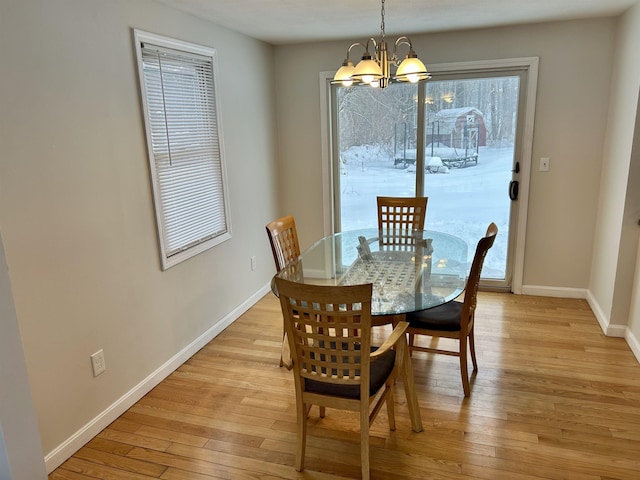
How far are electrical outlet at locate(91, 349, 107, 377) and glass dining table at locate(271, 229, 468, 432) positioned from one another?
0.98 meters

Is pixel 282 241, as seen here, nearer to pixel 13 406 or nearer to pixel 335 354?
pixel 335 354

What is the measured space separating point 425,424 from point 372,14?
8.63 ft

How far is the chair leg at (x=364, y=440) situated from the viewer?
1.86 meters

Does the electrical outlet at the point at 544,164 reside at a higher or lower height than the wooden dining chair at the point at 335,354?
higher

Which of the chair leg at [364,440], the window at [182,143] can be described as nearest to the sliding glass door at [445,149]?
the window at [182,143]

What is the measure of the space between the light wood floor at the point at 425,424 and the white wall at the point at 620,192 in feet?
1.09

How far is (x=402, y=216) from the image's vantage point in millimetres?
3557

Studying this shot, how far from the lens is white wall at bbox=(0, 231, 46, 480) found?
5.27 feet

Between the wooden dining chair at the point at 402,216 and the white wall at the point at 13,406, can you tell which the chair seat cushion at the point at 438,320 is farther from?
the white wall at the point at 13,406

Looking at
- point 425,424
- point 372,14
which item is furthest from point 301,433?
point 372,14

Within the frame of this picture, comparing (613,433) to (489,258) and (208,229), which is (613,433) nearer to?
(489,258)

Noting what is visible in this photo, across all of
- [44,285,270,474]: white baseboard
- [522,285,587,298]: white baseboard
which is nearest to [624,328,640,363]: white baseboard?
[522,285,587,298]: white baseboard

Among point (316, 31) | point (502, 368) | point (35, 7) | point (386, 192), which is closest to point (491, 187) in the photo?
point (386, 192)

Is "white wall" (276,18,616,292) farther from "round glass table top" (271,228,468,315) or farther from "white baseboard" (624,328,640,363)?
"round glass table top" (271,228,468,315)
